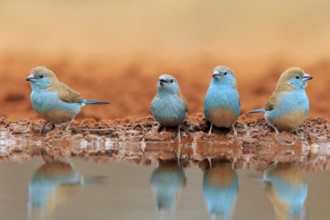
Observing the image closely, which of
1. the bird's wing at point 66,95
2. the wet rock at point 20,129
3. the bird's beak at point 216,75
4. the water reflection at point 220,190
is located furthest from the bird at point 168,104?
the wet rock at point 20,129

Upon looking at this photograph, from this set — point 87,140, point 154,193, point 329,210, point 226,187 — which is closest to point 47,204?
point 154,193

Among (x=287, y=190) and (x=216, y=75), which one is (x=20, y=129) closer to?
(x=216, y=75)

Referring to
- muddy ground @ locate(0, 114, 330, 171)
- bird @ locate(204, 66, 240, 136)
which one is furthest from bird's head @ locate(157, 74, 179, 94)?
muddy ground @ locate(0, 114, 330, 171)

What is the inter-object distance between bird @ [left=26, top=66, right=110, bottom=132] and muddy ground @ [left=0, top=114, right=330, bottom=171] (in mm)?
231

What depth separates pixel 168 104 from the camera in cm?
945

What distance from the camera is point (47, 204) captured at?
6.39m

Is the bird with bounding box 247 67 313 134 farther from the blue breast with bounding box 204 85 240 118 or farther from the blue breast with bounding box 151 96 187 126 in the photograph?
the blue breast with bounding box 151 96 187 126

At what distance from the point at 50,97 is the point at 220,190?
3.19 meters

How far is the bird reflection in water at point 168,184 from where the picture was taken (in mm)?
6360

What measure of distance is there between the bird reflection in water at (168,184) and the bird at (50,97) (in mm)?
1687

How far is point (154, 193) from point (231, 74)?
9.84ft

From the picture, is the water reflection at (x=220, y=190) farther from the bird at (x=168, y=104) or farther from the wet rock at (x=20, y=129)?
the wet rock at (x=20, y=129)

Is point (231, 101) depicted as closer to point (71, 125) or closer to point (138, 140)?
point (138, 140)

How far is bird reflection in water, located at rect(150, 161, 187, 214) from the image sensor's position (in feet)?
20.9
